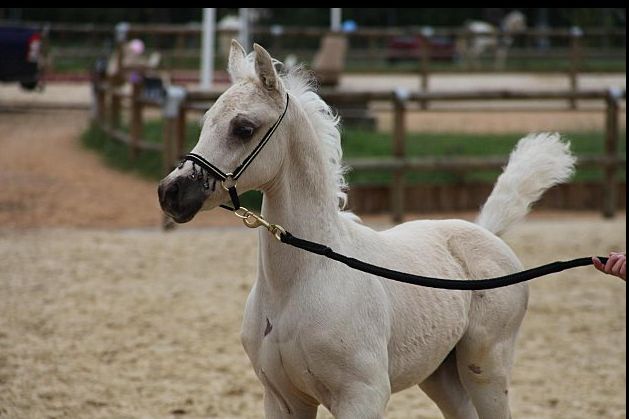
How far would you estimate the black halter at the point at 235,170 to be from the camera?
3.10 meters

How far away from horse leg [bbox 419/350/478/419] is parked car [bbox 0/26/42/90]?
15.8 metres

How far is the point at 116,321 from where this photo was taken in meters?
6.71

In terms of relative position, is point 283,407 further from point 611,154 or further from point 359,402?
point 611,154

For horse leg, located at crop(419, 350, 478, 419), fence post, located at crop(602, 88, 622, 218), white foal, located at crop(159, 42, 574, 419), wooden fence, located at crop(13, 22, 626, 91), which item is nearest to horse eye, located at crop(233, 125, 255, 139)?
white foal, located at crop(159, 42, 574, 419)

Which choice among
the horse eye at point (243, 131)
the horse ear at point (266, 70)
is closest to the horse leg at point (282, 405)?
the horse eye at point (243, 131)

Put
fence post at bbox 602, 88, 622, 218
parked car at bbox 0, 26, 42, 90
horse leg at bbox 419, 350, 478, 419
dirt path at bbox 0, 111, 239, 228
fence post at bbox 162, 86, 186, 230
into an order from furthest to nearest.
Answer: parked car at bbox 0, 26, 42, 90 → fence post at bbox 602, 88, 622, 218 → dirt path at bbox 0, 111, 239, 228 → fence post at bbox 162, 86, 186, 230 → horse leg at bbox 419, 350, 478, 419

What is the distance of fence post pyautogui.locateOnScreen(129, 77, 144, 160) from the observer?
43.3ft

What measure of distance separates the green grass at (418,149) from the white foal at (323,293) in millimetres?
7714

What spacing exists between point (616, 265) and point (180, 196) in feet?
4.86

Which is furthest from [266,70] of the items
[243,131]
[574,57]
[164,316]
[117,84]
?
[574,57]

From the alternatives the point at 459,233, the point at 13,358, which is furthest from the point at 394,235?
the point at 13,358

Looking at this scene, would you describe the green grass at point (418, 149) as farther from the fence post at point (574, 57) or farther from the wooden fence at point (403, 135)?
the fence post at point (574, 57)

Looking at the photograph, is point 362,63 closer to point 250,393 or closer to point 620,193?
point 620,193

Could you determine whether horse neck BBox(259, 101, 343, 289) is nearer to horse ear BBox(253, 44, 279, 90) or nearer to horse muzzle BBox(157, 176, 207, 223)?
horse ear BBox(253, 44, 279, 90)
